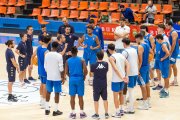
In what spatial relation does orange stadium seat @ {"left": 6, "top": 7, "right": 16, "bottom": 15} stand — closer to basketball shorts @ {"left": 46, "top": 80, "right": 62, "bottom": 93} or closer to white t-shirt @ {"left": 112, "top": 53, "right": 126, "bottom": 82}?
basketball shorts @ {"left": 46, "top": 80, "right": 62, "bottom": 93}

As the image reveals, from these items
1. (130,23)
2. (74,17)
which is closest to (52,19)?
(74,17)

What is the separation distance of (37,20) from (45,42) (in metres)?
13.8

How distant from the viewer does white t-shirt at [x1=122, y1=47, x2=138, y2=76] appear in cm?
1037

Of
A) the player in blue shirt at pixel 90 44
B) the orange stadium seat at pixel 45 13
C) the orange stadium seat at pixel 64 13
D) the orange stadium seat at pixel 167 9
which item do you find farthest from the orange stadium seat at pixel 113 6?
the player in blue shirt at pixel 90 44

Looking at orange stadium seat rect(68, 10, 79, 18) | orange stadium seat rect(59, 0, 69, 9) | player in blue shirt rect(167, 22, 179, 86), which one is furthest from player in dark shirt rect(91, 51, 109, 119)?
orange stadium seat rect(59, 0, 69, 9)

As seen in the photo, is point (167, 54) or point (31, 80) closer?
point (167, 54)

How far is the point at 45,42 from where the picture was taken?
10.4m

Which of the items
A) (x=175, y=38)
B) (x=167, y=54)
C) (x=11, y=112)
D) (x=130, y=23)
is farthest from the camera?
(x=130, y=23)

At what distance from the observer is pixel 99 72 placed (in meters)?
9.77

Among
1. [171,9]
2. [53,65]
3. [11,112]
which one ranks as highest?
[171,9]

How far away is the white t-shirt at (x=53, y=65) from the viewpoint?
395 inches

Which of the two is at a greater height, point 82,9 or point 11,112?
point 82,9

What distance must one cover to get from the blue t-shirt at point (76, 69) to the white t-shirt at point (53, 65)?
0.26 metres

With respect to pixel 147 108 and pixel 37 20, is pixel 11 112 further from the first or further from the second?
pixel 37 20
